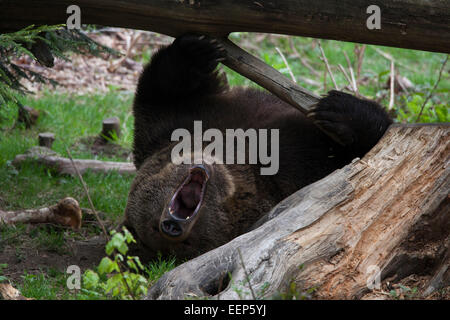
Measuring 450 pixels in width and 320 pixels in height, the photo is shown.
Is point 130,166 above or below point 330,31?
below

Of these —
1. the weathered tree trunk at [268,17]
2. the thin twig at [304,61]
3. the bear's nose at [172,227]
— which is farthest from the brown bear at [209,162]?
the thin twig at [304,61]

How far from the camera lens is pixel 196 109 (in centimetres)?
524

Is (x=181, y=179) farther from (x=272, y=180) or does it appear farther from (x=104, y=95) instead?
(x=104, y=95)

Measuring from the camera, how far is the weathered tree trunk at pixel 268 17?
410 cm

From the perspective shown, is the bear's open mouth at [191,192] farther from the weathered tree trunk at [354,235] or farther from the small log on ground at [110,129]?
the small log on ground at [110,129]

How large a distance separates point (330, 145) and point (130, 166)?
270 cm

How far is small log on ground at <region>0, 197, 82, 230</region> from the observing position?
515cm

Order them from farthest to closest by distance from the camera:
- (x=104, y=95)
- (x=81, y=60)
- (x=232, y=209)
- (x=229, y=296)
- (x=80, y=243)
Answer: (x=81, y=60) < (x=104, y=95) < (x=80, y=243) < (x=232, y=209) < (x=229, y=296)

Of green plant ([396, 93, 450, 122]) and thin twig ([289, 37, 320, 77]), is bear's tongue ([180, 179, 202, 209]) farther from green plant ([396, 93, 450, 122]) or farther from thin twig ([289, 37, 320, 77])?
thin twig ([289, 37, 320, 77])

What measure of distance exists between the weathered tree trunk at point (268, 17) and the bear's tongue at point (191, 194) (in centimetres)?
119

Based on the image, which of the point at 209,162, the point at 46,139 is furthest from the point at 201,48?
the point at 46,139

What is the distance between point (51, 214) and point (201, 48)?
1.95 m

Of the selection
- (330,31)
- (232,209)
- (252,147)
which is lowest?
(232,209)
